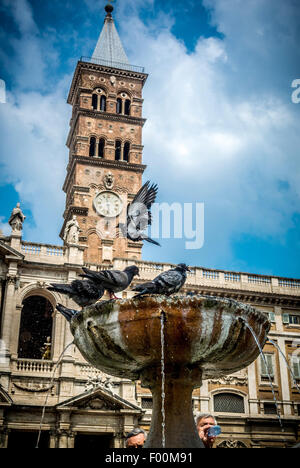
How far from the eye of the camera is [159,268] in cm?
2983

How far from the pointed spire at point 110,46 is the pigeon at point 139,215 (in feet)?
113

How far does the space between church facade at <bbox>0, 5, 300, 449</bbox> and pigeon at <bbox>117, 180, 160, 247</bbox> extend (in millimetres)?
10281

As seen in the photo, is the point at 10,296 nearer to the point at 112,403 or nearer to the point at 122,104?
the point at 112,403

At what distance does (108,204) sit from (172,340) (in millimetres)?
29862

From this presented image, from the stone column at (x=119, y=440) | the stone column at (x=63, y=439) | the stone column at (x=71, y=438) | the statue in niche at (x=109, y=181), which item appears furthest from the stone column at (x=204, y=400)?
the statue in niche at (x=109, y=181)

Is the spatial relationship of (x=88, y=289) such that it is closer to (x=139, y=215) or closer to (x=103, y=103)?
(x=139, y=215)

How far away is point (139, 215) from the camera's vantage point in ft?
37.7

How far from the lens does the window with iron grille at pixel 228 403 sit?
91.1 feet

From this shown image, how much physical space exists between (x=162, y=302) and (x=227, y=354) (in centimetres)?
130

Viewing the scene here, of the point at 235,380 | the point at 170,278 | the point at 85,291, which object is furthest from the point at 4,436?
the point at 170,278

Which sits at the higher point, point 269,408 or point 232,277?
point 232,277

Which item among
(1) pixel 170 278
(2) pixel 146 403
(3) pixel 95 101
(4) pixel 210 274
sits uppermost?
(3) pixel 95 101
